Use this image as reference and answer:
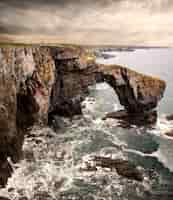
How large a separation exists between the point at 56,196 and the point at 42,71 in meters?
19.3

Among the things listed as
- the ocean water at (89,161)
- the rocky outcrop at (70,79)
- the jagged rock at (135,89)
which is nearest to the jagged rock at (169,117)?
the ocean water at (89,161)

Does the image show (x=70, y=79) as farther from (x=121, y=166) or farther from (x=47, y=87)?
(x=121, y=166)

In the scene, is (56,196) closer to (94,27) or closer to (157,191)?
(157,191)

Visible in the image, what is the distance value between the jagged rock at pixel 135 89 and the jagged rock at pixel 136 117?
63cm

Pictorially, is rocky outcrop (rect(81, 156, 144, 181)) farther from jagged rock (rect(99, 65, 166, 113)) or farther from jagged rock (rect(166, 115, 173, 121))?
jagged rock (rect(166, 115, 173, 121))

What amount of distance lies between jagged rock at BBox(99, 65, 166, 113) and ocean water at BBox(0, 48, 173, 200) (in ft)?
11.2

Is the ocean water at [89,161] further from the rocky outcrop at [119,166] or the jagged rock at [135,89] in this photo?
the jagged rock at [135,89]

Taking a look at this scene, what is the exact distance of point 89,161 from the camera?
2989cm

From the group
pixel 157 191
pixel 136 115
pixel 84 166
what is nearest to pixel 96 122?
pixel 136 115

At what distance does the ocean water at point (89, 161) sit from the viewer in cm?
2386

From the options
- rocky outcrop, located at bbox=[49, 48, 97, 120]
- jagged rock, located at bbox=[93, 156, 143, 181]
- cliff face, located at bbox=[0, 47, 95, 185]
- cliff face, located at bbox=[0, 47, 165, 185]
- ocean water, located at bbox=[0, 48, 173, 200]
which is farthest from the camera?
rocky outcrop, located at bbox=[49, 48, 97, 120]

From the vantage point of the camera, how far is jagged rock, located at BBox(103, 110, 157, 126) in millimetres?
43078

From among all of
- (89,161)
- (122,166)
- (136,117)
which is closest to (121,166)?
(122,166)

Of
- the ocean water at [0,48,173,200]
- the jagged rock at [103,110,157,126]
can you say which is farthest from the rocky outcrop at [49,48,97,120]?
the jagged rock at [103,110,157,126]
